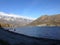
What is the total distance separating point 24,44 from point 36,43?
1269 mm

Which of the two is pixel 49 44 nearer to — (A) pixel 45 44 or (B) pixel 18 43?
(A) pixel 45 44

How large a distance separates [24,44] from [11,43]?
3.96 feet

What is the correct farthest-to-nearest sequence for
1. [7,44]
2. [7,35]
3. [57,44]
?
[7,35]
[57,44]
[7,44]

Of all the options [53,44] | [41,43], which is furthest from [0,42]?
[53,44]

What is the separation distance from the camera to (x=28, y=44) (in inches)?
566

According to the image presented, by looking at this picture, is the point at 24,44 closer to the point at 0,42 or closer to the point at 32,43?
the point at 32,43

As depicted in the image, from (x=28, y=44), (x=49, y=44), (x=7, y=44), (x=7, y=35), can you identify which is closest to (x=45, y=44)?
(x=49, y=44)

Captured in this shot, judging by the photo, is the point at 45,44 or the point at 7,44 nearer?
the point at 7,44

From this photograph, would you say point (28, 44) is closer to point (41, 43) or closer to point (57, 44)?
point (41, 43)

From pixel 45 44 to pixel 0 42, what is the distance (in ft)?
14.0

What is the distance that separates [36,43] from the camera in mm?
14750

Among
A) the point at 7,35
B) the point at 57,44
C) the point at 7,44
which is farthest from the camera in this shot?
the point at 7,35

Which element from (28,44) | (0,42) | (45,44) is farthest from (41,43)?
(0,42)

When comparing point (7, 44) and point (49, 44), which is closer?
point (7, 44)
